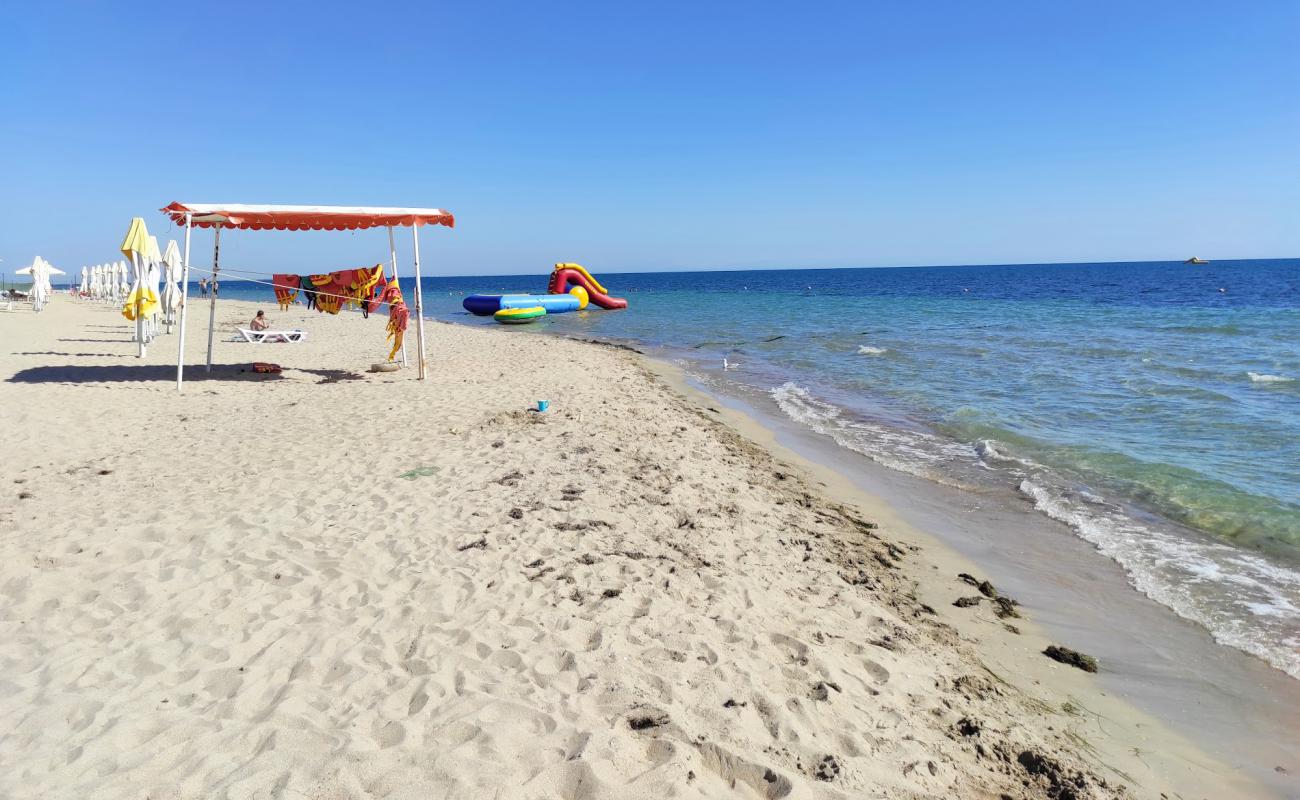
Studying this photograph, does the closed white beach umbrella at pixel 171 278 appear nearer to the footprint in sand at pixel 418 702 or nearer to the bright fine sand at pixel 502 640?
the bright fine sand at pixel 502 640

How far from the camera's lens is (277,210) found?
9992mm

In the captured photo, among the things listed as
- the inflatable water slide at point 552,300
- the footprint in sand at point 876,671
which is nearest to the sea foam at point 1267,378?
the footprint in sand at point 876,671

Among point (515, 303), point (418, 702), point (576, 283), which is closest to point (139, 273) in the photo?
point (418, 702)

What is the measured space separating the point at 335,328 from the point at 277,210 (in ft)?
42.8

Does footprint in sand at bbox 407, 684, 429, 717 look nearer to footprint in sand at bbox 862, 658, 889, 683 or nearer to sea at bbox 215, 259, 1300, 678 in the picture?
footprint in sand at bbox 862, 658, 889, 683

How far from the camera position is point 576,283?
3578 centimetres

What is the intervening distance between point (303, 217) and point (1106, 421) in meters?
11.9

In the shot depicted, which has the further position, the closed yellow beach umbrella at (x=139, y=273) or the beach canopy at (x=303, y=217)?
the closed yellow beach umbrella at (x=139, y=273)

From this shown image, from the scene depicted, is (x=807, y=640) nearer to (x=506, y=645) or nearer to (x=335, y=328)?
(x=506, y=645)

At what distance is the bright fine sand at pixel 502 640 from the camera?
263cm

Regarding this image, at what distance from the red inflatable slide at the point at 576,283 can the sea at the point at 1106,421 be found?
10.4 m

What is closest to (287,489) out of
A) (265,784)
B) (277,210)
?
(265,784)

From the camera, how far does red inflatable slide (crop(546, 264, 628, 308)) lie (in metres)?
35.2

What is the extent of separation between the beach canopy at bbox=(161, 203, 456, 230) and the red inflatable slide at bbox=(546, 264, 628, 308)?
24.1 meters
